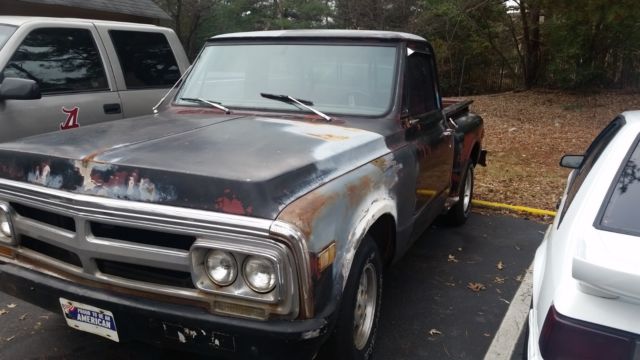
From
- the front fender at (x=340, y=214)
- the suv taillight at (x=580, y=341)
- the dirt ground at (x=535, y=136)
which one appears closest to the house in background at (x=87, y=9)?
the dirt ground at (x=535, y=136)

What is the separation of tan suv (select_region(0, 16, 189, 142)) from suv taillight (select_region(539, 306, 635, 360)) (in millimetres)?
4114

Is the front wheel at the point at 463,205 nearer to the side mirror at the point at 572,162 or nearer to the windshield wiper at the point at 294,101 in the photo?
the side mirror at the point at 572,162

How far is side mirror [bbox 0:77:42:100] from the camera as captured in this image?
4.27 metres

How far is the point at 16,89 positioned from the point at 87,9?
52.5 ft

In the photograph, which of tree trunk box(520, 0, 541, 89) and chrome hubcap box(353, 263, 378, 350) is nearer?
chrome hubcap box(353, 263, 378, 350)

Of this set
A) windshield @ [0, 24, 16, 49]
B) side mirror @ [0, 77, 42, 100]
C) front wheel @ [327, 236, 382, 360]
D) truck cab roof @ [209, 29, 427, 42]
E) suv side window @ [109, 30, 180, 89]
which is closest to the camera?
front wheel @ [327, 236, 382, 360]

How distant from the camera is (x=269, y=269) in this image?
2.23 meters

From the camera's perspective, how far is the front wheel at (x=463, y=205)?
5.74 metres

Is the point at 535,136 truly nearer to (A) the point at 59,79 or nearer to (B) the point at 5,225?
(A) the point at 59,79

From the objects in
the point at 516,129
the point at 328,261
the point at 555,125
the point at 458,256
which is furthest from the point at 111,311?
the point at 555,125

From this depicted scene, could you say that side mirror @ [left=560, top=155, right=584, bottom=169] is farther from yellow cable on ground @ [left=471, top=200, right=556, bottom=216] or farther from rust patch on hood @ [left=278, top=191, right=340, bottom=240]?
yellow cable on ground @ [left=471, top=200, right=556, bottom=216]

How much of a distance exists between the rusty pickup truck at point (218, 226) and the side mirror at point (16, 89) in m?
1.28

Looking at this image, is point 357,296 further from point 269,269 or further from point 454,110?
point 454,110

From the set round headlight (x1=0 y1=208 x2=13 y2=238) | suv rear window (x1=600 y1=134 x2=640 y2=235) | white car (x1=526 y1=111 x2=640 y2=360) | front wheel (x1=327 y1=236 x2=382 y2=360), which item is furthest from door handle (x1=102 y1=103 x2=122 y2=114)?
suv rear window (x1=600 y1=134 x2=640 y2=235)
